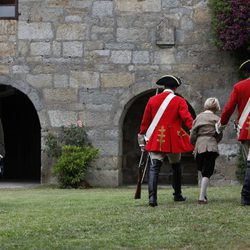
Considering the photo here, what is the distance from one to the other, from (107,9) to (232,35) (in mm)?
2442

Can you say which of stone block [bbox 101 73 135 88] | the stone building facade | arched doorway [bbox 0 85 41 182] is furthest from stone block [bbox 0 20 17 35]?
arched doorway [bbox 0 85 41 182]

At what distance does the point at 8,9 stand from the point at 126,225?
8.09 m

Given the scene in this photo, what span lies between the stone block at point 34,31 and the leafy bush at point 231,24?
3090 millimetres

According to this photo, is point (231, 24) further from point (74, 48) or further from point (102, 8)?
point (74, 48)

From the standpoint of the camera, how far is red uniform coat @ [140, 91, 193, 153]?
8.52m

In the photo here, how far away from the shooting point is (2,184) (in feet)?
47.6

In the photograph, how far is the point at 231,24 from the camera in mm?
12883

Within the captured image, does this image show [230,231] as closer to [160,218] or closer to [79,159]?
[160,218]

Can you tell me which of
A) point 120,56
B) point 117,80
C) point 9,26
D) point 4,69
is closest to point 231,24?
point 120,56

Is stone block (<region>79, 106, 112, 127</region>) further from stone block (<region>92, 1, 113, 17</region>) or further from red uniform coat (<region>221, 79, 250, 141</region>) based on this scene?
red uniform coat (<region>221, 79, 250, 141</region>)

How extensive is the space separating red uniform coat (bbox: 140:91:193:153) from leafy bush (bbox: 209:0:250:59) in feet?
14.8

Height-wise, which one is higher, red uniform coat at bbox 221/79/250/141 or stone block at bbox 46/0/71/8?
stone block at bbox 46/0/71/8

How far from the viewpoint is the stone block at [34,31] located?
1384cm

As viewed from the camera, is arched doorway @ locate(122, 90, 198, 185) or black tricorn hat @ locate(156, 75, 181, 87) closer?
black tricorn hat @ locate(156, 75, 181, 87)
